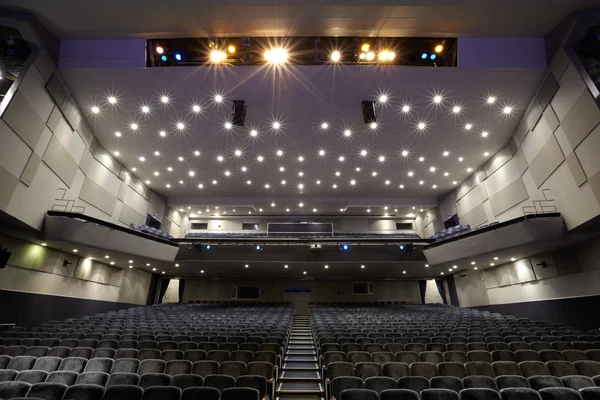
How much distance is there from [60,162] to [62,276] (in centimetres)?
401

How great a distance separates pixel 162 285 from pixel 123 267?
3479 millimetres

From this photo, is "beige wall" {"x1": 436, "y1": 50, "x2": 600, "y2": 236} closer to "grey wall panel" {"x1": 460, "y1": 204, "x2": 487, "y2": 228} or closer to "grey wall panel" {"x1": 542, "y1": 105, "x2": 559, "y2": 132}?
"grey wall panel" {"x1": 542, "y1": 105, "x2": 559, "y2": 132}

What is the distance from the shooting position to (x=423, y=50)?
6.93 m

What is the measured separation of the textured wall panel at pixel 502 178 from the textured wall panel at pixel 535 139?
84cm

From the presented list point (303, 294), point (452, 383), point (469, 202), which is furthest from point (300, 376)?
point (303, 294)

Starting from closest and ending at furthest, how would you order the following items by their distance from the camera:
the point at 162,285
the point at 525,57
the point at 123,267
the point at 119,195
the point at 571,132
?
1. the point at 571,132
2. the point at 525,57
3. the point at 119,195
4. the point at 123,267
5. the point at 162,285

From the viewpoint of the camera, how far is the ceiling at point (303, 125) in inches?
296

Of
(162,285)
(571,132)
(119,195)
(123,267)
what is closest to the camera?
(571,132)

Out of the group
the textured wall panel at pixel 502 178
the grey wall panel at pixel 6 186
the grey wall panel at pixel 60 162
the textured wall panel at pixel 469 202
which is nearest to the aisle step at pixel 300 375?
the grey wall panel at pixel 6 186

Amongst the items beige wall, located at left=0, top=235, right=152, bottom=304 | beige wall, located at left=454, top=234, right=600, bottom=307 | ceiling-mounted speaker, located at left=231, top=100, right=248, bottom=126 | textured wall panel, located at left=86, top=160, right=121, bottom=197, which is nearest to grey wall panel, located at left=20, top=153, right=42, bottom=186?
beige wall, located at left=0, top=235, right=152, bottom=304

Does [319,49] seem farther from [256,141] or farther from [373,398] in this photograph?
[373,398]

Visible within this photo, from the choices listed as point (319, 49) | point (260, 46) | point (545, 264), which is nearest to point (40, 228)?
point (260, 46)

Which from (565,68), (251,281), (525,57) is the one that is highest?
(525,57)

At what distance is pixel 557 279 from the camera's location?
8438 mm
